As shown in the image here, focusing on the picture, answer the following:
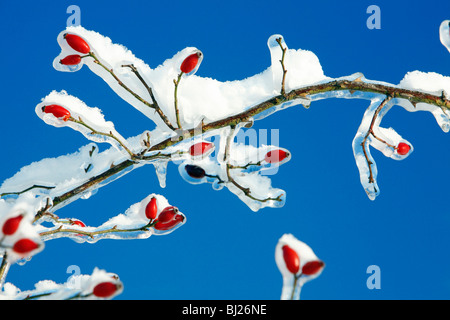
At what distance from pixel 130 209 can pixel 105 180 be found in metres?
0.20

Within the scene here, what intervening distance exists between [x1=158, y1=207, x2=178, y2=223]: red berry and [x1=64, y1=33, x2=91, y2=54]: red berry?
69 centimetres

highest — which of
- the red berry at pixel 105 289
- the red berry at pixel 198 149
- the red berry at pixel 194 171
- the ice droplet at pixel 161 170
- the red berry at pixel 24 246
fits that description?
the red berry at pixel 198 149

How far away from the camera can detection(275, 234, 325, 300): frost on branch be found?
113 cm

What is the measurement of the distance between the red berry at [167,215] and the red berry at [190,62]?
54cm

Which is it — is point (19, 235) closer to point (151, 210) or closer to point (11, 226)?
point (11, 226)

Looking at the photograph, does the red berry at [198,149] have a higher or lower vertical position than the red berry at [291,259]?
higher

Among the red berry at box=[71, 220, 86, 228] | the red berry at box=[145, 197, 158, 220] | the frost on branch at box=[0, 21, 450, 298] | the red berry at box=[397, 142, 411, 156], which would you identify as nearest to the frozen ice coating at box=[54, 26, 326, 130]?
the frost on branch at box=[0, 21, 450, 298]

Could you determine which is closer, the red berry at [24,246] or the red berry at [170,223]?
the red berry at [24,246]

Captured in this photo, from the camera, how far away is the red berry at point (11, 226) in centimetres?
110

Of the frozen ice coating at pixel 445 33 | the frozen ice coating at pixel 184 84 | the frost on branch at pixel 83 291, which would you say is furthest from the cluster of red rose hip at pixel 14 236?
the frozen ice coating at pixel 445 33

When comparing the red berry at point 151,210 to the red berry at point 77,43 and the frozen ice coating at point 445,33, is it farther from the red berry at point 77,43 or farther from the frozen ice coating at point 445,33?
the frozen ice coating at point 445,33

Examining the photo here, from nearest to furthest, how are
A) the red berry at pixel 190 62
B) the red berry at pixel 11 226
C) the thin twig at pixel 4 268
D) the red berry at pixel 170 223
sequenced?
the red berry at pixel 11 226
the thin twig at pixel 4 268
the red berry at pixel 190 62
the red berry at pixel 170 223

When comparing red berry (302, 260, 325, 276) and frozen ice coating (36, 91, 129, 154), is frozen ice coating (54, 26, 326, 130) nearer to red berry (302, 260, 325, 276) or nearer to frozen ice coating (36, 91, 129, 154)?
frozen ice coating (36, 91, 129, 154)
